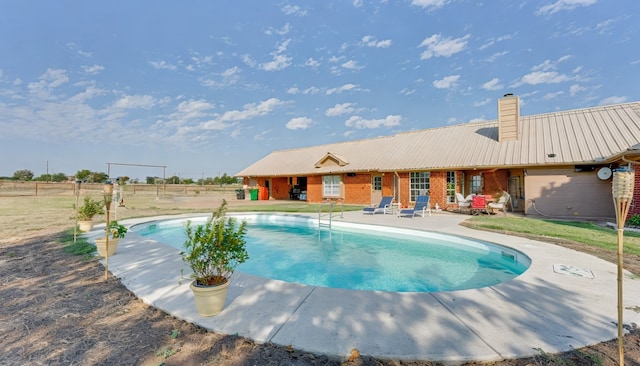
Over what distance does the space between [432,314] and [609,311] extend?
2058mm

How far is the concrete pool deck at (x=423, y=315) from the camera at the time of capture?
2.40 metres

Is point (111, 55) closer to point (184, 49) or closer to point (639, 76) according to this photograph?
point (184, 49)

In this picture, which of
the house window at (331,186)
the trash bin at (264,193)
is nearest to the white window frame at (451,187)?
the house window at (331,186)

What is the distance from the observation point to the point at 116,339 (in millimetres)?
2613

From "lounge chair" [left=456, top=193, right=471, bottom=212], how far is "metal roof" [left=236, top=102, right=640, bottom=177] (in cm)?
153

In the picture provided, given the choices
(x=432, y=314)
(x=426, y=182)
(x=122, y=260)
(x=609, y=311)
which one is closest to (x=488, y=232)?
(x=609, y=311)

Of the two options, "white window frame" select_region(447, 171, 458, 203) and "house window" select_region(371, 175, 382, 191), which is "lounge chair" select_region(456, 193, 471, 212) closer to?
"white window frame" select_region(447, 171, 458, 203)

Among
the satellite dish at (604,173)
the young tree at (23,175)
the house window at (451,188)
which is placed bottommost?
the house window at (451,188)

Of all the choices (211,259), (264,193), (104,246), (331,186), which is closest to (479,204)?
(331,186)

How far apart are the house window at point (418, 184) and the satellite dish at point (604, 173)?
683 cm

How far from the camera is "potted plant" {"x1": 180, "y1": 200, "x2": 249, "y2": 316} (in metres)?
2.87

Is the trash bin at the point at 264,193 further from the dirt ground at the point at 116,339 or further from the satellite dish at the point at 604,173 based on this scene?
the satellite dish at the point at 604,173

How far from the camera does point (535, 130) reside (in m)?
14.6

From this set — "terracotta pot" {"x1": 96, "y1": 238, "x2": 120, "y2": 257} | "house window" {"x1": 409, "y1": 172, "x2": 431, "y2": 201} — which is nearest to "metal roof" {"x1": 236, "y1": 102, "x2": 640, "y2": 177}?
"house window" {"x1": 409, "y1": 172, "x2": 431, "y2": 201}
